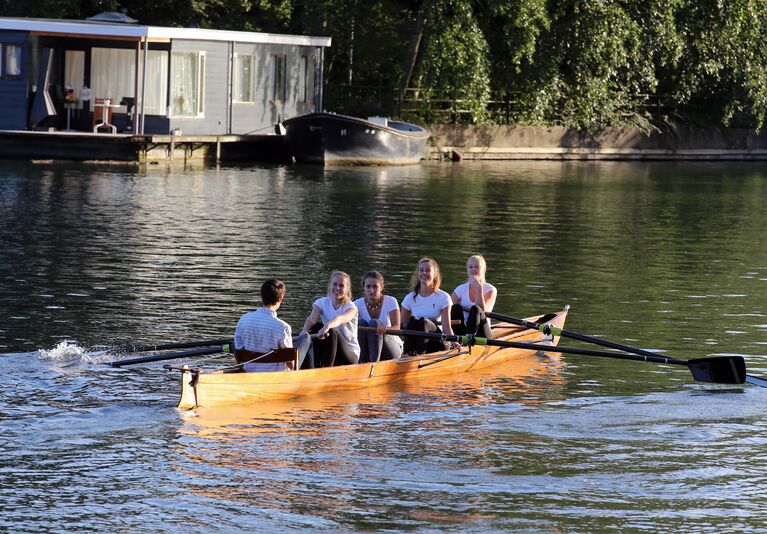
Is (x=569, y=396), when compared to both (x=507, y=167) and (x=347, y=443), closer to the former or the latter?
(x=347, y=443)

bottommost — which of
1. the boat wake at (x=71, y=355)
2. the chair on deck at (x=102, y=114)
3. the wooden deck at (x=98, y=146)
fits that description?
the boat wake at (x=71, y=355)

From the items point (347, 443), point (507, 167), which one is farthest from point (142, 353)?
point (507, 167)

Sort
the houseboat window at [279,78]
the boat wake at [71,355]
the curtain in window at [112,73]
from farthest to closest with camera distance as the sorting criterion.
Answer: the houseboat window at [279,78] → the curtain in window at [112,73] → the boat wake at [71,355]

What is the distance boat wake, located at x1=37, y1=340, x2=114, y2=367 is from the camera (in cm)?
1477

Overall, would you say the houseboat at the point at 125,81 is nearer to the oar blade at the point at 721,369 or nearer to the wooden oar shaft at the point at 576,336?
the wooden oar shaft at the point at 576,336

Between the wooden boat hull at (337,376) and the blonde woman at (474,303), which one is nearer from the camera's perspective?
the wooden boat hull at (337,376)

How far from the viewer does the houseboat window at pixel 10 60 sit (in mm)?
38781

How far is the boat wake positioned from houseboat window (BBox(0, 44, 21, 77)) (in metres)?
25.4

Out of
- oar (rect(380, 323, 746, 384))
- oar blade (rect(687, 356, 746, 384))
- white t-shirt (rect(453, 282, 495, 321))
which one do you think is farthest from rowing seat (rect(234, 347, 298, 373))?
oar blade (rect(687, 356, 746, 384))

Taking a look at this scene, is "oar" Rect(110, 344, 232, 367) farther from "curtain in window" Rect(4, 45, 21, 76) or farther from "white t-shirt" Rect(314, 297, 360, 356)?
"curtain in window" Rect(4, 45, 21, 76)

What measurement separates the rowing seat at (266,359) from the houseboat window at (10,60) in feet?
91.3

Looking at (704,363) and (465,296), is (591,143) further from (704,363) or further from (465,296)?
(704,363)

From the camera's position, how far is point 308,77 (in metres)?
45.3

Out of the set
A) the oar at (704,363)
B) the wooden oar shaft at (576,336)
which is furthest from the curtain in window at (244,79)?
the oar at (704,363)
